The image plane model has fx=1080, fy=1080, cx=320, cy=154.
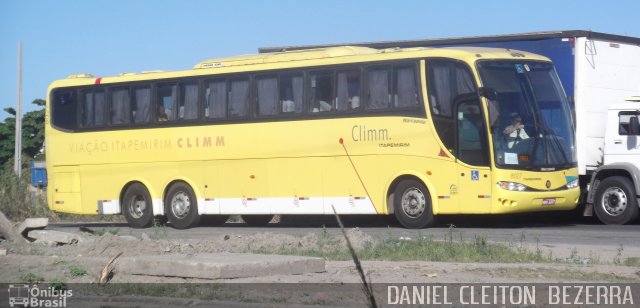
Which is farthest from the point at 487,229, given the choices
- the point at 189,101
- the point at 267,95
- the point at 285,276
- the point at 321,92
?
the point at 285,276

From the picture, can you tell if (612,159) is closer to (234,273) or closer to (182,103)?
(182,103)

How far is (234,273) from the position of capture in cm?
1196

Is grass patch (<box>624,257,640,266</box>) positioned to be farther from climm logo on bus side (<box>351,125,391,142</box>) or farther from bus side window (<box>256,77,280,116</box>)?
bus side window (<box>256,77,280,116</box>)

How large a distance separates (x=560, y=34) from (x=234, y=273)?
491 inches

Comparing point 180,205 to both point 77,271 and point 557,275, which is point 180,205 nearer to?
point 77,271

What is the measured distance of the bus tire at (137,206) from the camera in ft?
81.8

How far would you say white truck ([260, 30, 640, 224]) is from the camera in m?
21.6

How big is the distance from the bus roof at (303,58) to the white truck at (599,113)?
1.17 meters

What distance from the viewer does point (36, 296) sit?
11.5 m

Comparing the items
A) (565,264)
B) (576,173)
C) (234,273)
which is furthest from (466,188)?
(234,273)

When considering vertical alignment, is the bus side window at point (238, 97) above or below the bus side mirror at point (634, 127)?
above

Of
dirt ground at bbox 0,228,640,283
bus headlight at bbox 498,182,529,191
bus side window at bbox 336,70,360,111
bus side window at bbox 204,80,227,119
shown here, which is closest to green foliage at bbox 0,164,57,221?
bus side window at bbox 204,80,227,119

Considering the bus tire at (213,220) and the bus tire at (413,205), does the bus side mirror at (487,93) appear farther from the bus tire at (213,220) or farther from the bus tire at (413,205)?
the bus tire at (213,220)

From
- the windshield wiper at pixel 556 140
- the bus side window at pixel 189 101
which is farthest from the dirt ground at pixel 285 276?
the bus side window at pixel 189 101
